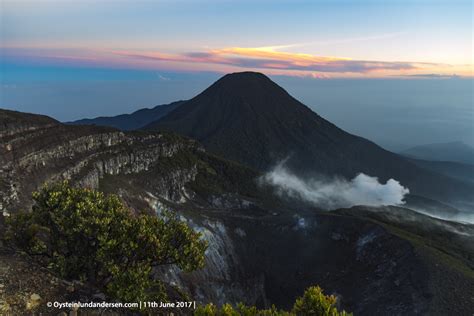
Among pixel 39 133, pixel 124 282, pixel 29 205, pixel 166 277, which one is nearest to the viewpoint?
pixel 124 282

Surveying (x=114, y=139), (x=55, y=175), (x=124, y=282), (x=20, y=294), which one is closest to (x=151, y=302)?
(x=124, y=282)

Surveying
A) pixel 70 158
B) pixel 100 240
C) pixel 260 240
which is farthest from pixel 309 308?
pixel 260 240

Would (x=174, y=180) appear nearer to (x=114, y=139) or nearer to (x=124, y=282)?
(x=114, y=139)

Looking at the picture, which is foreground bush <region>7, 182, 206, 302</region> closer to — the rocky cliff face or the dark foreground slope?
the dark foreground slope

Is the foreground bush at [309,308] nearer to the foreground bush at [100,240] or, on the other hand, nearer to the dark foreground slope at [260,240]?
the foreground bush at [100,240]

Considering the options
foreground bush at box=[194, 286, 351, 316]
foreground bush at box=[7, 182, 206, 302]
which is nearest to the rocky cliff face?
foreground bush at box=[7, 182, 206, 302]

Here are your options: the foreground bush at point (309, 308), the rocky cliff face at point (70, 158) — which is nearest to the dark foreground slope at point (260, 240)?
the rocky cliff face at point (70, 158)

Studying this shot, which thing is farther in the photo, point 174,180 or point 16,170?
point 174,180
